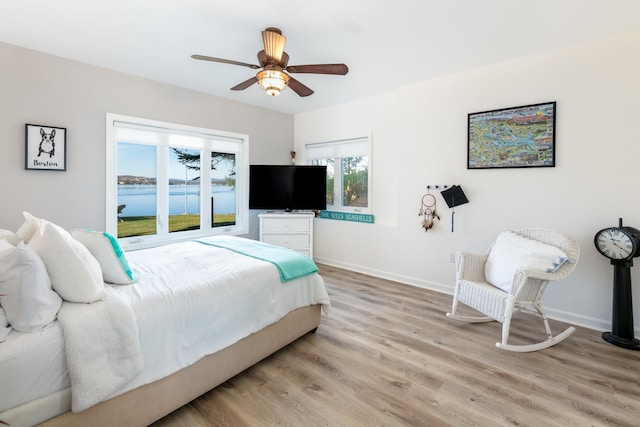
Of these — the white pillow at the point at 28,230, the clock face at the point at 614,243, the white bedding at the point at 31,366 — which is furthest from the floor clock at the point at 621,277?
the white pillow at the point at 28,230

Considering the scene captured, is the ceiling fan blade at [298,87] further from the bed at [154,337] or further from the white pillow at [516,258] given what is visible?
the white pillow at [516,258]

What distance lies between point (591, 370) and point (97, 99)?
4951 mm

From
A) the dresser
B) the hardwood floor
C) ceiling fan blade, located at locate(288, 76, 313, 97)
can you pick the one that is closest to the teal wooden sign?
the dresser

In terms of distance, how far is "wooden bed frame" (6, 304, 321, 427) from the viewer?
136 centimetres

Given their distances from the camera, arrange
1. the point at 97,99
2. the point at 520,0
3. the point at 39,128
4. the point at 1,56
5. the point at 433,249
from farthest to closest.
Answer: the point at 433,249
the point at 97,99
the point at 39,128
the point at 1,56
the point at 520,0

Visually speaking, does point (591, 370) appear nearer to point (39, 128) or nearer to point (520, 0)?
point (520, 0)

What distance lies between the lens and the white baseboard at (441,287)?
272cm

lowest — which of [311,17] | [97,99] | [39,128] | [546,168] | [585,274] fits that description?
[585,274]

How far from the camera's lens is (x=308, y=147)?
5148 millimetres

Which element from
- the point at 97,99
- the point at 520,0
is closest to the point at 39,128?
the point at 97,99

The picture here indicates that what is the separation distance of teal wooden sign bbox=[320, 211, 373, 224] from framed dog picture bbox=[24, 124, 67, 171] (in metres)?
3.29

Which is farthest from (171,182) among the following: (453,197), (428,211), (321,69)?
(453,197)

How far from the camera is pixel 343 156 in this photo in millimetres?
4730

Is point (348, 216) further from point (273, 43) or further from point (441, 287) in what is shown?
point (273, 43)
